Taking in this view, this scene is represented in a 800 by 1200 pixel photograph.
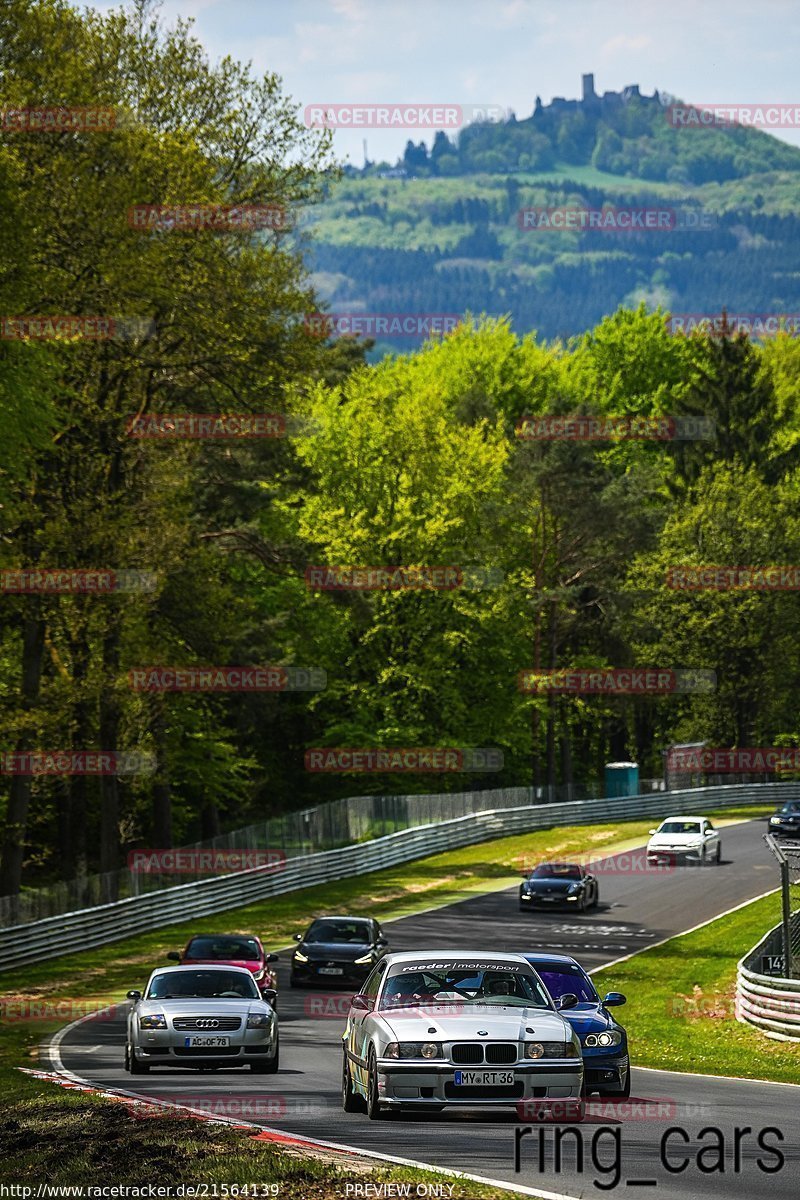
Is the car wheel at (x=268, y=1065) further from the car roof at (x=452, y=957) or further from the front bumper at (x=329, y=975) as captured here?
the front bumper at (x=329, y=975)

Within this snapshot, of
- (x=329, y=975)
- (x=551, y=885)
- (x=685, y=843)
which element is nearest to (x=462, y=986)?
(x=329, y=975)

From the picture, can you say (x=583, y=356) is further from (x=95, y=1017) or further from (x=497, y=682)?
(x=95, y=1017)

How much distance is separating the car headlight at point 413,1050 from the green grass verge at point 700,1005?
9.83 metres

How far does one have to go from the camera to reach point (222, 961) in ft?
87.2

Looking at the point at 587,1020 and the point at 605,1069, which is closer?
the point at 605,1069

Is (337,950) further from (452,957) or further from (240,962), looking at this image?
(452,957)

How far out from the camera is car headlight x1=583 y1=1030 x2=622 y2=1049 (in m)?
16.2

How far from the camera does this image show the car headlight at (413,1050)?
12.5m

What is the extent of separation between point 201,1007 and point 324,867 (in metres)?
31.6

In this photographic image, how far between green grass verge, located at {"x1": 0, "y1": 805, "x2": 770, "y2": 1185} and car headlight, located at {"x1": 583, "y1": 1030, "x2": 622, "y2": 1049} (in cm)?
470

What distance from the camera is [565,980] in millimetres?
18141

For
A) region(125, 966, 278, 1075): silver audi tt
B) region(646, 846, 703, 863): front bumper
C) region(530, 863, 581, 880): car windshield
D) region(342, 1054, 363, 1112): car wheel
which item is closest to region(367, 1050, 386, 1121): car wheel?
region(342, 1054, 363, 1112): car wheel

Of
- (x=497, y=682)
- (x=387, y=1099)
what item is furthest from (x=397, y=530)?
(x=387, y=1099)

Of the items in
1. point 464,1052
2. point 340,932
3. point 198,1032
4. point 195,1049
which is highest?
point 464,1052
